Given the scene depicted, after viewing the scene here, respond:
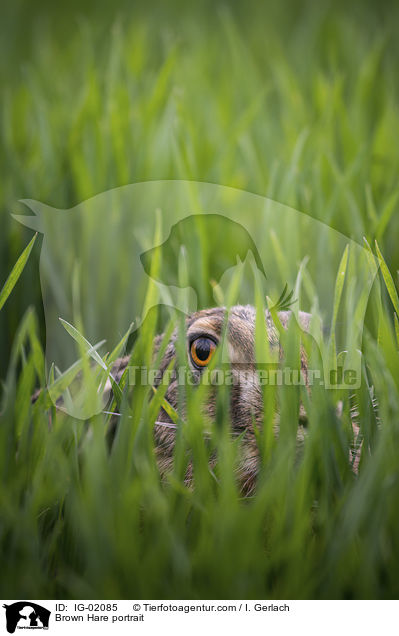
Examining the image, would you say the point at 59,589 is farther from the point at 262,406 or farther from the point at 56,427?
the point at 262,406

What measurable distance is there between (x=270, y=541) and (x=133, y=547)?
0.93ft

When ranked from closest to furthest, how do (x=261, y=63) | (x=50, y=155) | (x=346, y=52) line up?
1. (x=50, y=155)
2. (x=346, y=52)
3. (x=261, y=63)

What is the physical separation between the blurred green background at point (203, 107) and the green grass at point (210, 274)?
0.01 m

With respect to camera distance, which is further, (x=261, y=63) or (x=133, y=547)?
(x=261, y=63)

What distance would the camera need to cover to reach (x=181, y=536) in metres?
1.21

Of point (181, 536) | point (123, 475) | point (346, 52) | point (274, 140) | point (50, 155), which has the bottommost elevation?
point (181, 536)

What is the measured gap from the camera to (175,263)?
1.77 meters

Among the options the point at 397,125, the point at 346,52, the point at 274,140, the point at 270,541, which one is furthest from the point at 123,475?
the point at 346,52
